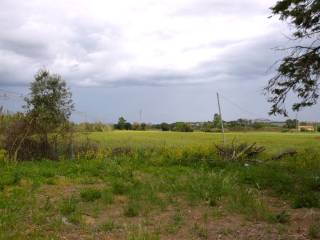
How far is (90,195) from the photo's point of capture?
10.7m

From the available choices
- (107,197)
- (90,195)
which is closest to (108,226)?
(107,197)

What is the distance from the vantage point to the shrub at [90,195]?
1054 cm

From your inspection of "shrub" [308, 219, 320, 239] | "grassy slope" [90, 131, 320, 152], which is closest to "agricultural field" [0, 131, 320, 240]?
"shrub" [308, 219, 320, 239]

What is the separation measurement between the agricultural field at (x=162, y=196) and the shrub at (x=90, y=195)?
2cm

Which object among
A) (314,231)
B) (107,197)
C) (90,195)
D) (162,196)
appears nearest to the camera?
(314,231)

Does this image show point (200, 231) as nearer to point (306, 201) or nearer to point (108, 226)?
point (108, 226)

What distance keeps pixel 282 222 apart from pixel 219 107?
1015 cm

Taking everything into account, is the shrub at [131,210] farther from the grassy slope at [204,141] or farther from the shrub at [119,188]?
the grassy slope at [204,141]

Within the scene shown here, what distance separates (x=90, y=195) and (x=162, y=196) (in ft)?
4.89

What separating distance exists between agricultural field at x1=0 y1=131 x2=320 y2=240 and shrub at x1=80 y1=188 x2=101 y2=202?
0.02 meters

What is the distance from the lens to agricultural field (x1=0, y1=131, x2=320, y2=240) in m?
8.16

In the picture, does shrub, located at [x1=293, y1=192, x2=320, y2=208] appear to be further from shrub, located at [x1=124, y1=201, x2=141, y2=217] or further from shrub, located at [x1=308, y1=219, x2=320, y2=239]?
shrub, located at [x1=124, y1=201, x2=141, y2=217]

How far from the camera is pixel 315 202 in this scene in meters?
10.1

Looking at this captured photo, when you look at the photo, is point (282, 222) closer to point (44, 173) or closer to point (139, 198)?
point (139, 198)
